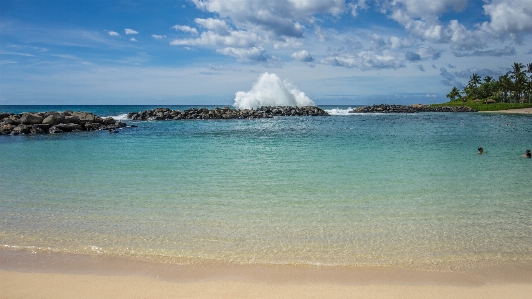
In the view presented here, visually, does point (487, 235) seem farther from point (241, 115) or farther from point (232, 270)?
point (241, 115)

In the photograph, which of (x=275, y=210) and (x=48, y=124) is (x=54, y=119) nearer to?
(x=48, y=124)

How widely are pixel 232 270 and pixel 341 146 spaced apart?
785 inches

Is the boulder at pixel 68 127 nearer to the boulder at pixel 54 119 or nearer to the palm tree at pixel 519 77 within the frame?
the boulder at pixel 54 119

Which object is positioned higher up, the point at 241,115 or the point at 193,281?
the point at 241,115

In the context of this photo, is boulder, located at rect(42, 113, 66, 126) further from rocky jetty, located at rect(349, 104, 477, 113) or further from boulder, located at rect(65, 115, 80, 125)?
rocky jetty, located at rect(349, 104, 477, 113)

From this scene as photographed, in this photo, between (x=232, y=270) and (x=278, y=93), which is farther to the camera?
(x=278, y=93)

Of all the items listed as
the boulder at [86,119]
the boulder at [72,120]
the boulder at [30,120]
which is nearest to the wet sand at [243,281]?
the boulder at [30,120]

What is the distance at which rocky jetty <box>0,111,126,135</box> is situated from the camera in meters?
37.4

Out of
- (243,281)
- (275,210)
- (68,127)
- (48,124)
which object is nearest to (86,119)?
(68,127)

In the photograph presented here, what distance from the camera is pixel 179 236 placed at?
8.20 metres

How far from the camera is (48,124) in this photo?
130ft

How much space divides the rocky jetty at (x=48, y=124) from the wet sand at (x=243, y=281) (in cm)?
3631

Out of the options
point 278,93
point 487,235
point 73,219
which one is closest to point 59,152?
point 73,219

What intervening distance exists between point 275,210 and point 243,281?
12.9ft
